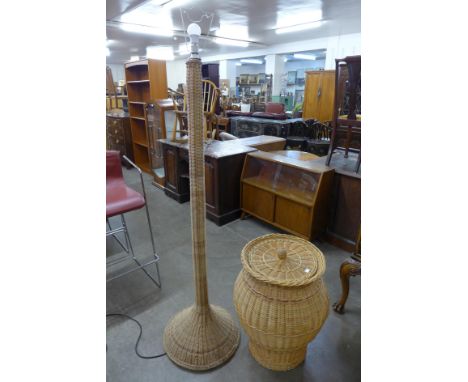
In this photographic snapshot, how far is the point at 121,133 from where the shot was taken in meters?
5.09

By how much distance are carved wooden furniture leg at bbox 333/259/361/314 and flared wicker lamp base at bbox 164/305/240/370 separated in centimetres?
73

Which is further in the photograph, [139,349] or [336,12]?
[336,12]

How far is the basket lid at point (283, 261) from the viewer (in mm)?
1309

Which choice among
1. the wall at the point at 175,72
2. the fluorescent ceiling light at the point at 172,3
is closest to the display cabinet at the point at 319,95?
the fluorescent ceiling light at the point at 172,3

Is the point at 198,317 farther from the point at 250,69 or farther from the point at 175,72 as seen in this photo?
the point at 175,72

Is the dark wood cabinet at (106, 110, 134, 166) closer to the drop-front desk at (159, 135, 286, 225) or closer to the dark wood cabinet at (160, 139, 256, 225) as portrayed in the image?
the drop-front desk at (159, 135, 286, 225)

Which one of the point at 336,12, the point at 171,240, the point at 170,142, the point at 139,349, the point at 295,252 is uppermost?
the point at 336,12

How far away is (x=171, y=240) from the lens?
281cm

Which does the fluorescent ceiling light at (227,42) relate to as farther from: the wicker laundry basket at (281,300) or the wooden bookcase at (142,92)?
the wicker laundry basket at (281,300)

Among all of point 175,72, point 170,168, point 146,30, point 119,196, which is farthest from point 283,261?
point 175,72

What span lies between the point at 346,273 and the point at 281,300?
0.67 meters
